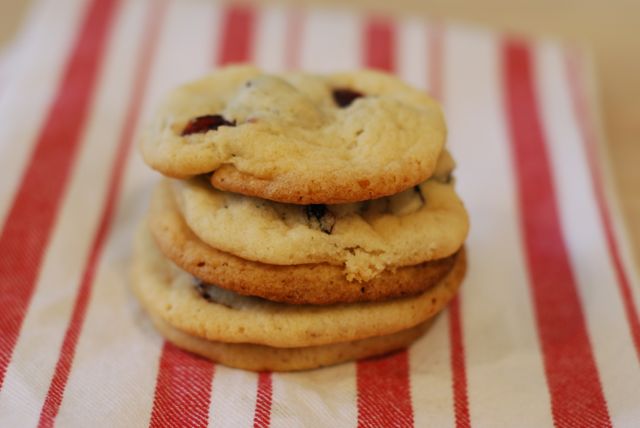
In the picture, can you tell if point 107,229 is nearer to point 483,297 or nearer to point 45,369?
point 45,369

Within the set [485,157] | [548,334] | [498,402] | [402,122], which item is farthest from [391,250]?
[485,157]

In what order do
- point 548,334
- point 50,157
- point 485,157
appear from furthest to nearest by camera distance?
point 485,157 < point 50,157 < point 548,334

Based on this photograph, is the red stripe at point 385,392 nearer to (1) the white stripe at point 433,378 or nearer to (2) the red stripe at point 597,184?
(1) the white stripe at point 433,378

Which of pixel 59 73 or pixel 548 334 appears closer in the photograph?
pixel 548 334

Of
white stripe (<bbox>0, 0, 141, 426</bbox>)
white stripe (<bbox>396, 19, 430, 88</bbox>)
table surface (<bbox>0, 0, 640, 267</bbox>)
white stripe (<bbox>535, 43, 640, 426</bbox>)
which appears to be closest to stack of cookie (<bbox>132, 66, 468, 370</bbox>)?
white stripe (<bbox>0, 0, 141, 426</bbox>)

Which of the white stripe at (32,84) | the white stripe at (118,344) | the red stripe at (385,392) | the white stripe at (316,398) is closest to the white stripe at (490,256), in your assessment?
the red stripe at (385,392)

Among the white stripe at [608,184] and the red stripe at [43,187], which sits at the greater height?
the red stripe at [43,187]

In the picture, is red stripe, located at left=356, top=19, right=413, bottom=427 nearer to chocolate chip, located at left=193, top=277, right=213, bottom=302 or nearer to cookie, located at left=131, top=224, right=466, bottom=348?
cookie, located at left=131, top=224, right=466, bottom=348
